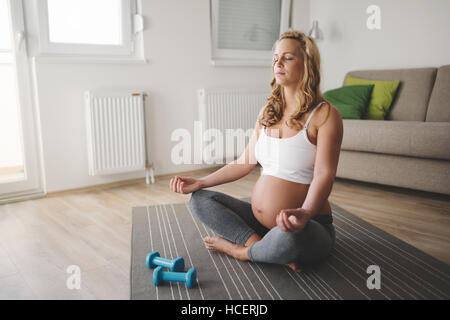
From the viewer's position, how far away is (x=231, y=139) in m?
3.40

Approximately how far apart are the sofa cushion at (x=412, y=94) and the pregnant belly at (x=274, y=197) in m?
1.93

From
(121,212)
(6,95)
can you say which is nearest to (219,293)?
(121,212)

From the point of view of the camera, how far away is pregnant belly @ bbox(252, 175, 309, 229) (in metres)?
1.41

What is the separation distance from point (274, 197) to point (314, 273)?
303 mm

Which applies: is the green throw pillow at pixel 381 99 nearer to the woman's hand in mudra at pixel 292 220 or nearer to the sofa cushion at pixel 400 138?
the sofa cushion at pixel 400 138

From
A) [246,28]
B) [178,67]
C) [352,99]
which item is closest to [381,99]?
[352,99]

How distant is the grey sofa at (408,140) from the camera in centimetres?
233

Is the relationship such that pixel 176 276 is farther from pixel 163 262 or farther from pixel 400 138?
pixel 400 138

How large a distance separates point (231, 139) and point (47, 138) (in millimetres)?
1467

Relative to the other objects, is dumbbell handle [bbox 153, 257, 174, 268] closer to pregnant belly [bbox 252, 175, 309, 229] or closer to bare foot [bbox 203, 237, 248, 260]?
bare foot [bbox 203, 237, 248, 260]

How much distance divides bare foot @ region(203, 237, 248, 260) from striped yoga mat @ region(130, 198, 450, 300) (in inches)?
1.0

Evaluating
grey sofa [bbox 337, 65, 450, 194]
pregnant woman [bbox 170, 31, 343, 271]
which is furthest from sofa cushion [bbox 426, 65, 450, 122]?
pregnant woman [bbox 170, 31, 343, 271]

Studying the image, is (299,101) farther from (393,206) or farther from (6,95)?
(6,95)

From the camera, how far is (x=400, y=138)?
245 cm
